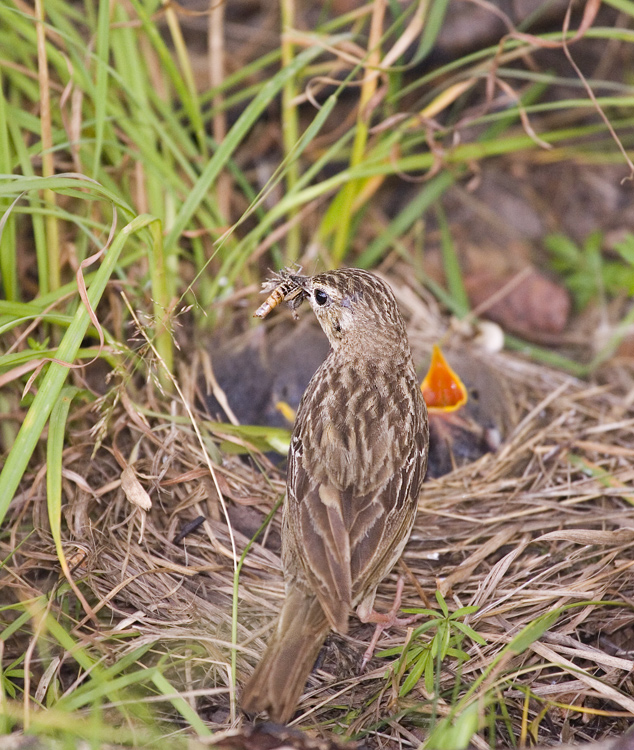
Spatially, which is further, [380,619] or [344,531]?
[380,619]

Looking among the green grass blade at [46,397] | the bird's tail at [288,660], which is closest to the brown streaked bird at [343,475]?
the bird's tail at [288,660]

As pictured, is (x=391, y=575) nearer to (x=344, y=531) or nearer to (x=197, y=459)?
(x=344, y=531)

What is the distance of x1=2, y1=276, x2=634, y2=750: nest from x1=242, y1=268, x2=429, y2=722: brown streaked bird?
0.84 feet

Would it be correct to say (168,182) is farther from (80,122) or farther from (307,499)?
(307,499)

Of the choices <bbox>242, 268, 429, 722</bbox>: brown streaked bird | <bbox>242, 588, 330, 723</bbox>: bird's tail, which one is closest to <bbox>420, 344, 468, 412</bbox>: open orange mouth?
<bbox>242, 268, 429, 722</bbox>: brown streaked bird

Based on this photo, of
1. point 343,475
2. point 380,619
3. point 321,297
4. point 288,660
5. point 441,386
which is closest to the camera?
point 288,660

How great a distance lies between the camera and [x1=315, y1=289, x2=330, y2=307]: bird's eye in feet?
11.7

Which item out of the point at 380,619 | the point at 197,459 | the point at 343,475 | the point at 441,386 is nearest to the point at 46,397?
the point at 197,459

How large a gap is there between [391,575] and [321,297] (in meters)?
1.36

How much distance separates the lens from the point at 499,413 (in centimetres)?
448

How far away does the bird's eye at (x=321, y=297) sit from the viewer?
356 cm

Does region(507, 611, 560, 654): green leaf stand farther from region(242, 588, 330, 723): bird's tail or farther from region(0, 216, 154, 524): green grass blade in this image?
region(0, 216, 154, 524): green grass blade

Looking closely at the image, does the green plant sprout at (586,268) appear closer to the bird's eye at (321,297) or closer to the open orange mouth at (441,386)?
the open orange mouth at (441,386)

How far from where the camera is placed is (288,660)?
2945mm
